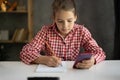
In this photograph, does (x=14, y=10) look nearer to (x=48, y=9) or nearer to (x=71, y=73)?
(x=48, y=9)

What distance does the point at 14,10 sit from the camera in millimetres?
3898

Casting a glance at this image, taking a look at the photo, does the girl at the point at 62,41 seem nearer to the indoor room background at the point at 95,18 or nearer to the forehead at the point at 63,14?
the forehead at the point at 63,14

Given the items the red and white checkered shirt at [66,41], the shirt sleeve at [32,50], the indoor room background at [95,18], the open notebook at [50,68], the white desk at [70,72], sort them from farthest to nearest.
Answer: the indoor room background at [95,18]
the red and white checkered shirt at [66,41]
the shirt sleeve at [32,50]
the open notebook at [50,68]
the white desk at [70,72]

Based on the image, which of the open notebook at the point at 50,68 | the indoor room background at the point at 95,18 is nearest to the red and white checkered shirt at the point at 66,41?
the open notebook at the point at 50,68

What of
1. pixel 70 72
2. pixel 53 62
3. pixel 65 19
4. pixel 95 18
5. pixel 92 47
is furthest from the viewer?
pixel 95 18

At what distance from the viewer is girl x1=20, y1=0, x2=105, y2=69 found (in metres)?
1.86

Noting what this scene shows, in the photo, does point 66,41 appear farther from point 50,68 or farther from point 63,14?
point 50,68

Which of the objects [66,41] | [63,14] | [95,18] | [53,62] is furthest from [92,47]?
[95,18]

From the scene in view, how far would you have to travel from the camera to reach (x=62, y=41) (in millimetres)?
2086

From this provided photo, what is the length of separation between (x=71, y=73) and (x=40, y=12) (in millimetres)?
2584

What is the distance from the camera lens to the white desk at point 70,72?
1.45 m

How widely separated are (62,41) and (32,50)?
287mm

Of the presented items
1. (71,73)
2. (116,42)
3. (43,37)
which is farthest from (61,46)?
(116,42)

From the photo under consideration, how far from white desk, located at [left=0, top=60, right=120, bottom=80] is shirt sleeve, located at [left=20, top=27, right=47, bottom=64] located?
6 centimetres
